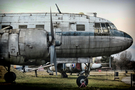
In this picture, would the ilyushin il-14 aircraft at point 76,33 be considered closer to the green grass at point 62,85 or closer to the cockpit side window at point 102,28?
the cockpit side window at point 102,28

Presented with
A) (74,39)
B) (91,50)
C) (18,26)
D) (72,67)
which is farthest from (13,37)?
(72,67)

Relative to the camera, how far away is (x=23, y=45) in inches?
405

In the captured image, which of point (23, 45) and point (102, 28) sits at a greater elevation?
point (102, 28)

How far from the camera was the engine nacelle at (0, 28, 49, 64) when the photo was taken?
1022 cm

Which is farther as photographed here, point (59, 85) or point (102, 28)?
point (59, 85)

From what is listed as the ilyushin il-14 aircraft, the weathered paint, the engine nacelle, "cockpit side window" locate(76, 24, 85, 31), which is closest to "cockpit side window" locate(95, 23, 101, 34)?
the ilyushin il-14 aircraft

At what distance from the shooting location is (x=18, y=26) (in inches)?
535

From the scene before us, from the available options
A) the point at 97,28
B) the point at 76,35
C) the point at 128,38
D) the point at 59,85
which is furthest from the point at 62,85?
the point at 128,38

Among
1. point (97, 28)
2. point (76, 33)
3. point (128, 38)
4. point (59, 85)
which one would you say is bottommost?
point (59, 85)

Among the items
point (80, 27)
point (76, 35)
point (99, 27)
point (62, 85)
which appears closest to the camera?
point (76, 35)

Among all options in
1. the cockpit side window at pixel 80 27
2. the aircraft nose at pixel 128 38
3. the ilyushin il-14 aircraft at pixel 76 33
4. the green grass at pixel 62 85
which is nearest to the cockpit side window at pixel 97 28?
the ilyushin il-14 aircraft at pixel 76 33

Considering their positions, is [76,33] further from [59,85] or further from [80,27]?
[59,85]

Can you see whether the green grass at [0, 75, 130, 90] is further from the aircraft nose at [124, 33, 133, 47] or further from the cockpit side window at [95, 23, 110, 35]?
the cockpit side window at [95, 23, 110, 35]

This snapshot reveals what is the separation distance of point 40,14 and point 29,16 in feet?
2.69
